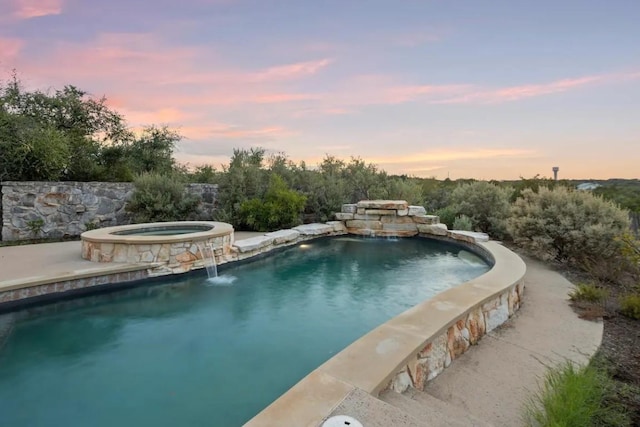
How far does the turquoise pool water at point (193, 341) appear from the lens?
2.54 meters

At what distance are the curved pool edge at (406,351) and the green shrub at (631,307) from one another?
102 cm

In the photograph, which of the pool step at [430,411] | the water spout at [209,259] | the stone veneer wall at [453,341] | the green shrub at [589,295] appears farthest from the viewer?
the water spout at [209,259]

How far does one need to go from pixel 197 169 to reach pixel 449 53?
31.2ft

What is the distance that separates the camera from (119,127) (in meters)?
12.2

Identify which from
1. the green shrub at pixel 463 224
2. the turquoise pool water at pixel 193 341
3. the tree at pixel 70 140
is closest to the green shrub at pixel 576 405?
the turquoise pool water at pixel 193 341

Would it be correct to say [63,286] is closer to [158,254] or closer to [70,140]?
[158,254]

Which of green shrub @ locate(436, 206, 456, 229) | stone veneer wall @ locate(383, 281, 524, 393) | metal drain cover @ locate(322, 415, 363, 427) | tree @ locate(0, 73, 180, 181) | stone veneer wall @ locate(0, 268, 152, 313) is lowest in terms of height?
stone veneer wall @ locate(0, 268, 152, 313)

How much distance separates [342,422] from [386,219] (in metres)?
8.58

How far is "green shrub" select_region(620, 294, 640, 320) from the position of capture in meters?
3.52

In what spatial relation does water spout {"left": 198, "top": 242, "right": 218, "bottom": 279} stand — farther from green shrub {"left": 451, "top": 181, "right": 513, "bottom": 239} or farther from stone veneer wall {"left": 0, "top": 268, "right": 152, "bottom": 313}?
green shrub {"left": 451, "top": 181, "right": 513, "bottom": 239}

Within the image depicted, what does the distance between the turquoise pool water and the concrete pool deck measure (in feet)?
3.71

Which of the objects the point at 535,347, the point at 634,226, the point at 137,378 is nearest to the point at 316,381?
the point at 137,378

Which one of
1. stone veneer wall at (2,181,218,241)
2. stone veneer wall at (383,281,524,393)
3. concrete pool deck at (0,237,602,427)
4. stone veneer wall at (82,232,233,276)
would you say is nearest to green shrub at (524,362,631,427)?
concrete pool deck at (0,237,602,427)

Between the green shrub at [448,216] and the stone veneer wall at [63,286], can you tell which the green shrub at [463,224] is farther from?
the stone veneer wall at [63,286]
